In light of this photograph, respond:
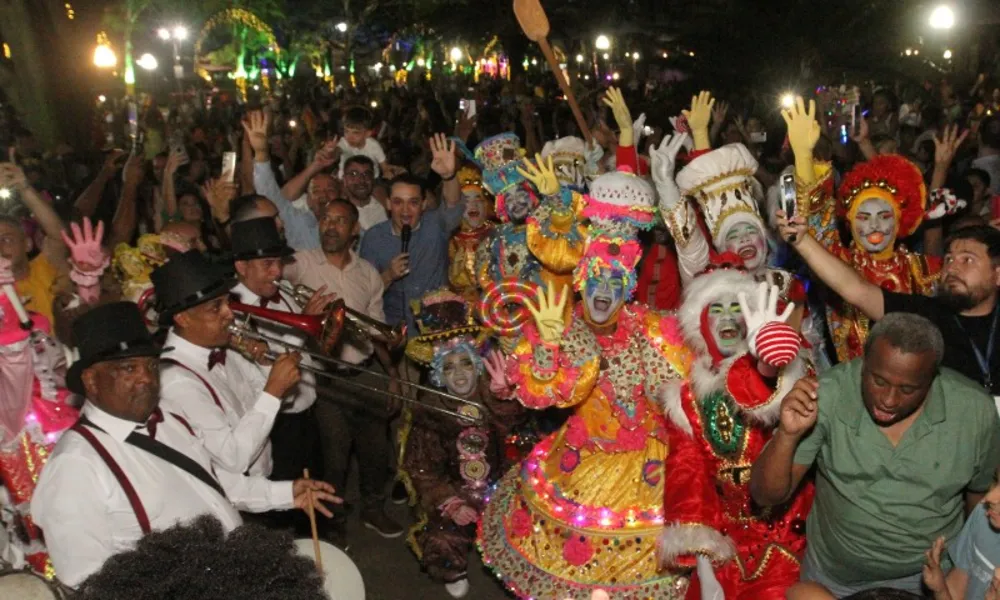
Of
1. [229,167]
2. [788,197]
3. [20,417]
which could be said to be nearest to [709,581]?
[788,197]

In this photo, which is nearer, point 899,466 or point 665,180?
point 899,466

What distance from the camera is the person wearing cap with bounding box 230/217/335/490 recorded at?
4855mm

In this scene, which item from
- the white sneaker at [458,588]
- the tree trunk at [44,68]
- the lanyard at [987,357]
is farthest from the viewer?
the tree trunk at [44,68]

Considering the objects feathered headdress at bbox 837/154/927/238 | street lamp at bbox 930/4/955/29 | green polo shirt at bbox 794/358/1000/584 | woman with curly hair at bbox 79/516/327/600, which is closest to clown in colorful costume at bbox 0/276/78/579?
woman with curly hair at bbox 79/516/327/600

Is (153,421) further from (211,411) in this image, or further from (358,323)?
(358,323)

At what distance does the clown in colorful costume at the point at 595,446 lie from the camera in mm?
4051

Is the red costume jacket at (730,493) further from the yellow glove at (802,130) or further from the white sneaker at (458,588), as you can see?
the white sneaker at (458,588)

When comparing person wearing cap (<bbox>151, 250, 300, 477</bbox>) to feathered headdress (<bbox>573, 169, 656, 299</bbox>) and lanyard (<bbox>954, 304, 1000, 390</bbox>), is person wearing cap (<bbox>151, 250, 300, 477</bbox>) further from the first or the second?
lanyard (<bbox>954, 304, 1000, 390</bbox>)

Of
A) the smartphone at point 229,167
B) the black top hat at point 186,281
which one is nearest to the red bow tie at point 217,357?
the black top hat at point 186,281

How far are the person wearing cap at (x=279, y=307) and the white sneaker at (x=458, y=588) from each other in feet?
3.68

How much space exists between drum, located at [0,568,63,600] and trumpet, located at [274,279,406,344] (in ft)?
8.71

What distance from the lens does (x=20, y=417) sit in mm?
4285

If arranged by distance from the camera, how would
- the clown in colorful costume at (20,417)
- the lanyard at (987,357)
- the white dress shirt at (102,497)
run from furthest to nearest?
the clown in colorful costume at (20,417), the lanyard at (987,357), the white dress shirt at (102,497)

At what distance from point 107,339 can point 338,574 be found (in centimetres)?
118
